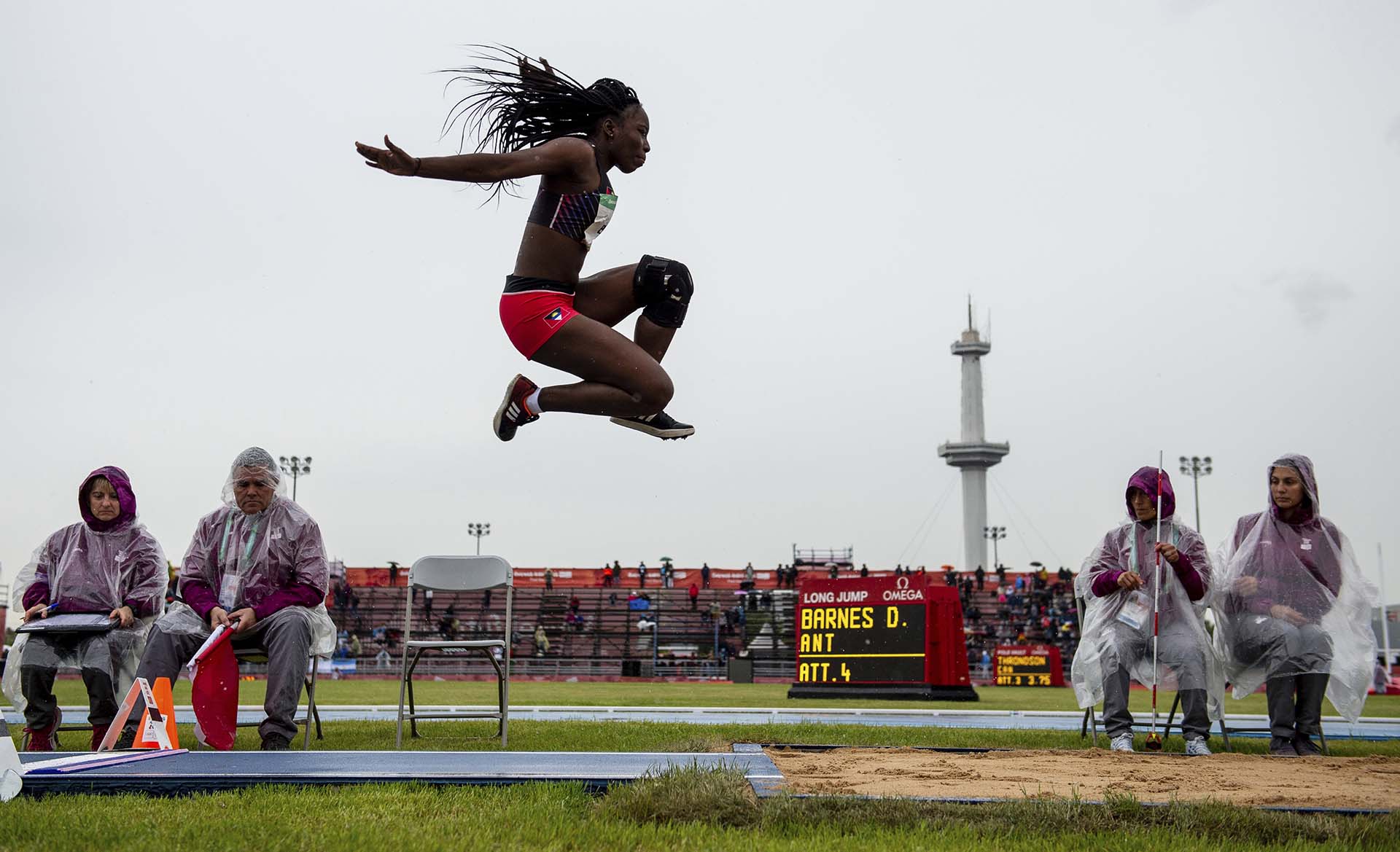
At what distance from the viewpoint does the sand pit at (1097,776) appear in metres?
4.11

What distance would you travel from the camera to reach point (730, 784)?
3.90 m

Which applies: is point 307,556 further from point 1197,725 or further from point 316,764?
point 1197,725

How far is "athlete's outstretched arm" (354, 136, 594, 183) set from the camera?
3.97m

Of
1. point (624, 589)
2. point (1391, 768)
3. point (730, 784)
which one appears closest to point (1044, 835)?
point (730, 784)

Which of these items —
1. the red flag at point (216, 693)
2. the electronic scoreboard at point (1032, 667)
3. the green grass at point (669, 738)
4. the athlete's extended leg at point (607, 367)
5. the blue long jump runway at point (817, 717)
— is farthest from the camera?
the electronic scoreboard at point (1032, 667)

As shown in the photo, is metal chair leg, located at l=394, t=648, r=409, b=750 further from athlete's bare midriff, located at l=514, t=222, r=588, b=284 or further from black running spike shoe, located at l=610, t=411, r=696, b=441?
athlete's bare midriff, located at l=514, t=222, r=588, b=284

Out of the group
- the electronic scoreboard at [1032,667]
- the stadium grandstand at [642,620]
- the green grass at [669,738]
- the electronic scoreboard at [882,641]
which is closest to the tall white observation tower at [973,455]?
the stadium grandstand at [642,620]

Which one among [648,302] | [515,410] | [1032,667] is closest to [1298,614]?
[648,302]

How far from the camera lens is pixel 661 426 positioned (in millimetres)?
4793

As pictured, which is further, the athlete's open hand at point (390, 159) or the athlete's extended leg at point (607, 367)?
the athlete's extended leg at point (607, 367)

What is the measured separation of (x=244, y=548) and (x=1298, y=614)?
6646mm

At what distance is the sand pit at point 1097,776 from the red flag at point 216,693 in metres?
3.10

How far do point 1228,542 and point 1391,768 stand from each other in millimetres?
2710

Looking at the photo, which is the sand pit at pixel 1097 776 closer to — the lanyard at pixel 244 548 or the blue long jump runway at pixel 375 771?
the blue long jump runway at pixel 375 771
